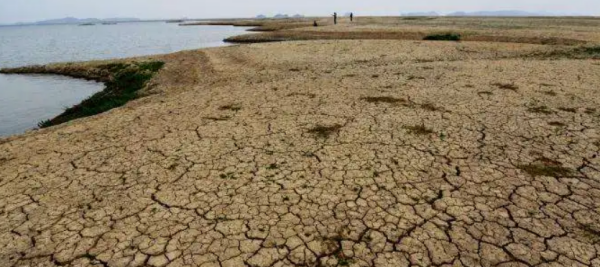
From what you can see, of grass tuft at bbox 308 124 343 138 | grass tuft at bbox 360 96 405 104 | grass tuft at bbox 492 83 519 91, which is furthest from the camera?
grass tuft at bbox 492 83 519 91

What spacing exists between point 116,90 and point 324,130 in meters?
11.5

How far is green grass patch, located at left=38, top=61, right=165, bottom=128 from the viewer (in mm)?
11836

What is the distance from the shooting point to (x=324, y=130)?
7766mm

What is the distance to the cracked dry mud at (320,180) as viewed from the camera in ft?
13.8

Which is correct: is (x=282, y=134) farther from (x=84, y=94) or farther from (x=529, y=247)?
(x=84, y=94)

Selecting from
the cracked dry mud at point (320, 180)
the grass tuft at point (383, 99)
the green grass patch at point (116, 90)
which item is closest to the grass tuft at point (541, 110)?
the cracked dry mud at point (320, 180)

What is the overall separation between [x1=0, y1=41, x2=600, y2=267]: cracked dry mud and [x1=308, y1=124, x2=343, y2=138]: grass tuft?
0.06m

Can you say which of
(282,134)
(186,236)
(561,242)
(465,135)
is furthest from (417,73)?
(186,236)

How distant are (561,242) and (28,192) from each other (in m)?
7.47

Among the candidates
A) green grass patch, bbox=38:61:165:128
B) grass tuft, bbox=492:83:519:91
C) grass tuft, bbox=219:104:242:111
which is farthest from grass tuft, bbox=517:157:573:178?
green grass patch, bbox=38:61:165:128

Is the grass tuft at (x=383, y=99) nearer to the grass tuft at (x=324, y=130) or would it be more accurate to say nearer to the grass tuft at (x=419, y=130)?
the grass tuft at (x=419, y=130)

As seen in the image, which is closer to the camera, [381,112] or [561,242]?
[561,242]

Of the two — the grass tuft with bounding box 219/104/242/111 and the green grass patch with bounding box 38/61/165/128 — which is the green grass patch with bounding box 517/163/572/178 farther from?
the green grass patch with bounding box 38/61/165/128

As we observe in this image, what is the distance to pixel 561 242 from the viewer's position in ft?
13.5
